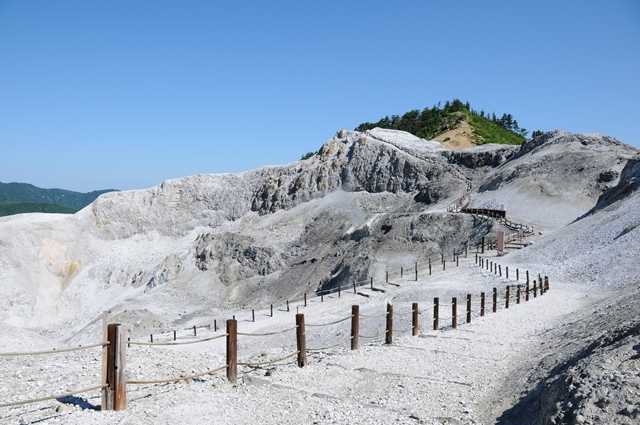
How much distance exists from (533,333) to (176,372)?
382 inches

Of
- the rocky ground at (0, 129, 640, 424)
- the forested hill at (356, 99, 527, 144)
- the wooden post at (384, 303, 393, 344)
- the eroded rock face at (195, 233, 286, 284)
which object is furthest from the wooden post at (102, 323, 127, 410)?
the forested hill at (356, 99, 527, 144)

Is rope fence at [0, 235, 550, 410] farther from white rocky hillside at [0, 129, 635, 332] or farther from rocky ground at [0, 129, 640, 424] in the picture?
white rocky hillside at [0, 129, 635, 332]

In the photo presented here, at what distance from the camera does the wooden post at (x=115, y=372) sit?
8219mm

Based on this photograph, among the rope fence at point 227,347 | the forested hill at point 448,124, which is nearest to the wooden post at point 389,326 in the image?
the rope fence at point 227,347

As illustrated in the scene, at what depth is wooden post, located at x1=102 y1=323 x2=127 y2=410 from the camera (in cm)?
822

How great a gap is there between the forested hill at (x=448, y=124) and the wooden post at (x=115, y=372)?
267ft

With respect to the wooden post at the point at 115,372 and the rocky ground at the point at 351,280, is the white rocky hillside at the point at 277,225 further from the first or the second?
the wooden post at the point at 115,372

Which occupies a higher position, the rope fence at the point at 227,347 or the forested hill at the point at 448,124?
the forested hill at the point at 448,124

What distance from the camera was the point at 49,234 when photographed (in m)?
59.8

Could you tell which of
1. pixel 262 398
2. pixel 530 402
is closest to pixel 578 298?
pixel 530 402

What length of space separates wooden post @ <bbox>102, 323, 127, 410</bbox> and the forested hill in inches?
3205

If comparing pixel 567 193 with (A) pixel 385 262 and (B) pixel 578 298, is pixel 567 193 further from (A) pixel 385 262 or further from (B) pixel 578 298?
(B) pixel 578 298

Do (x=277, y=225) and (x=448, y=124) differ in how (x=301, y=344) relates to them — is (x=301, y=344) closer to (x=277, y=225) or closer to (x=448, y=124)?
(x=277, y=225)

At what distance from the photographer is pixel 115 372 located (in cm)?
823
